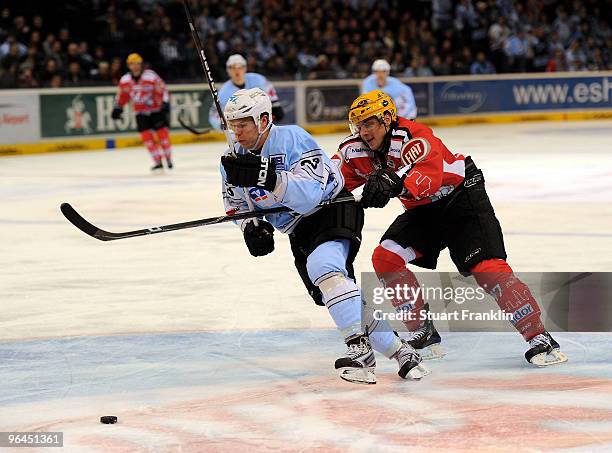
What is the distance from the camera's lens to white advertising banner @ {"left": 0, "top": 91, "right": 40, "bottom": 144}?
60.1ft

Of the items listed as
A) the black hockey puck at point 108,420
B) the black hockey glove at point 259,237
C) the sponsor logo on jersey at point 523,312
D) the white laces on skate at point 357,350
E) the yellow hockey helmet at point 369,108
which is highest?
the yellow hockey helmet at point 369,108

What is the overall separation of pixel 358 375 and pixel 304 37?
1903cm

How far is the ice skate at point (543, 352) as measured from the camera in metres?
5.36

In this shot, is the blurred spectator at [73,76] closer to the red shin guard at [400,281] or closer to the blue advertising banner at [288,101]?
the blue advertising banner at [288,101]

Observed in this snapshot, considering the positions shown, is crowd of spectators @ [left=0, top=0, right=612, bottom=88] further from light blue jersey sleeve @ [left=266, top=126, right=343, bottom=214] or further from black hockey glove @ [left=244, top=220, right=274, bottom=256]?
light blue jersey sleeve @ [left=266, top=126, right=343, bottom=214]

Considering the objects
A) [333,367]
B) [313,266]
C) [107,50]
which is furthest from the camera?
[107,50]

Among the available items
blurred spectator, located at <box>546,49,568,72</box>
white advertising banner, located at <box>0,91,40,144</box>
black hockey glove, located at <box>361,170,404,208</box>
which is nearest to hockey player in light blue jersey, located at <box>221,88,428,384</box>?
black hockey glove, located at <box>361,170,404,208</box>

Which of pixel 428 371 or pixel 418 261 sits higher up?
pixel 418 261

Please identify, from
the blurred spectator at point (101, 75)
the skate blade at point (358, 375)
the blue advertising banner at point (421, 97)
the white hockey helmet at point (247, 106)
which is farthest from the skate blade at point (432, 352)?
the blue advertising banner at point (421, 97)

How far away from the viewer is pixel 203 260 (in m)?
8.59

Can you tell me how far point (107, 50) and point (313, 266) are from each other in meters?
16.5

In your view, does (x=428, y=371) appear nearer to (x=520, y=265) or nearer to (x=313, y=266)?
(x=313, y=266)

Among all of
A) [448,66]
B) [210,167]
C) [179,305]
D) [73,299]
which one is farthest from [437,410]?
[448,66]

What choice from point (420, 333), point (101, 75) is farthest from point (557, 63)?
point (420, 333)
